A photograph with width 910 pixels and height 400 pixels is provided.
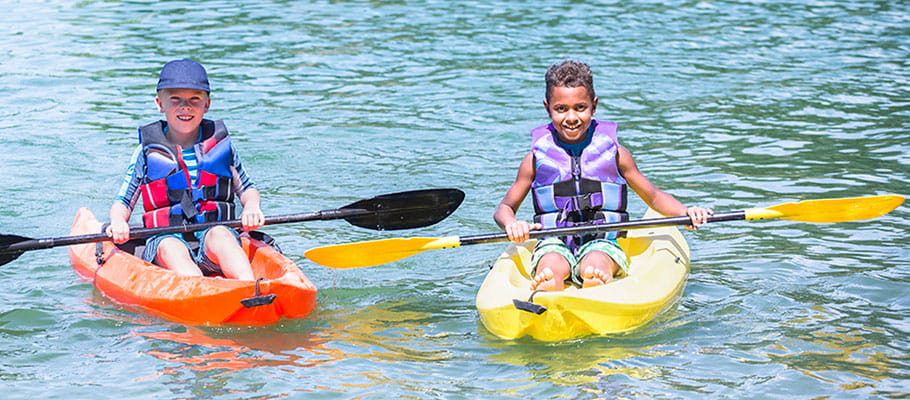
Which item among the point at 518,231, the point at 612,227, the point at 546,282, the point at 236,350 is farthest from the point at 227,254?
the point at 612,227

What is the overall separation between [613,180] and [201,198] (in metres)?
1.90

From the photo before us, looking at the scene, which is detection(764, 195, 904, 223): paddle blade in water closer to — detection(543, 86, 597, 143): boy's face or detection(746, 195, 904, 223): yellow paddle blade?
detection(746, 195, 904, 223): yellow paddle blade

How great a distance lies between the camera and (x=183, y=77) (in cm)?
512

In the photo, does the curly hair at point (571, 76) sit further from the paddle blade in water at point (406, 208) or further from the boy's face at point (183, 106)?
the boy's face at point (183, 106)

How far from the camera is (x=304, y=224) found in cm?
680

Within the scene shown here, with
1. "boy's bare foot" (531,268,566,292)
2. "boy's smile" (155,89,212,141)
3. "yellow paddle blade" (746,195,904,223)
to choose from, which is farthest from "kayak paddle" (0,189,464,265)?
"yellow paddle blade" (746,195,904,223)

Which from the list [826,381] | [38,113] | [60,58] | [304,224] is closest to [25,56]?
[60,58]

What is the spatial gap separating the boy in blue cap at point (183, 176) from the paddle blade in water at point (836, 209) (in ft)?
7.88

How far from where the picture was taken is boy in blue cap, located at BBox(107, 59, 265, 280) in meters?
5.14

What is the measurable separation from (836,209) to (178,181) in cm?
299

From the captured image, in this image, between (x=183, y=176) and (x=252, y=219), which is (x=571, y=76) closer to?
(x=252, y=219)

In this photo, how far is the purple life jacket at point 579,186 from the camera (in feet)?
16.6

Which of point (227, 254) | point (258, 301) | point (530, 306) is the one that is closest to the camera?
point (530, 306)

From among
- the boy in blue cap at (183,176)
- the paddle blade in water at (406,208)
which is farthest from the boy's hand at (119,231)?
the paddle blade in water at (406,208)
